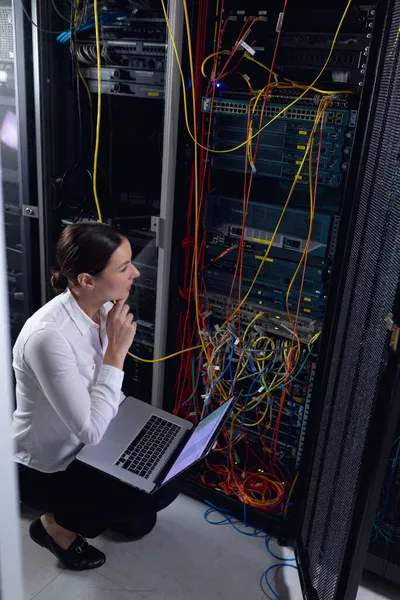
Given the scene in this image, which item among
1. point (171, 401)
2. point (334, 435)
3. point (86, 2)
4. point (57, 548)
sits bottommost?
point (57, 548)

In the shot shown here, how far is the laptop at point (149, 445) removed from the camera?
1.60 metres

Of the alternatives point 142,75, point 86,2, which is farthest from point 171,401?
point 86,2

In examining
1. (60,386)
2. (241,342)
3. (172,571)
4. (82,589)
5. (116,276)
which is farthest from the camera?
(241,342)

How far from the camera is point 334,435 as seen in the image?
152cm

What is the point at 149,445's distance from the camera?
1783 mm

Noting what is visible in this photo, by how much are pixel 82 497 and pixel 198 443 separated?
42 centimetres

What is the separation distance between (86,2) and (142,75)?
40cm

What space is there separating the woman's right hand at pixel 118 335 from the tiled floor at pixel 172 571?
0.74 meters

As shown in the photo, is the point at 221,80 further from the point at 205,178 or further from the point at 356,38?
the point at 356,38

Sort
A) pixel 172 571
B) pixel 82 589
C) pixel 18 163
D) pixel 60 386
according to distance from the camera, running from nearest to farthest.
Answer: pixel 60 386 < pixel 82 589 < pixel 172 571 < pixel 18 163

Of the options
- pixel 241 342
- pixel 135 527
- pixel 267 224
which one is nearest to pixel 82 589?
pixel 135 527

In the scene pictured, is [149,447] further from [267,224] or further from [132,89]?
[132,89]

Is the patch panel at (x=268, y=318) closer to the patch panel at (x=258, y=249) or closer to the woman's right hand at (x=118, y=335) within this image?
the patch panel at (x=258, y=249)

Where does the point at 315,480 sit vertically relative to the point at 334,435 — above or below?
below
